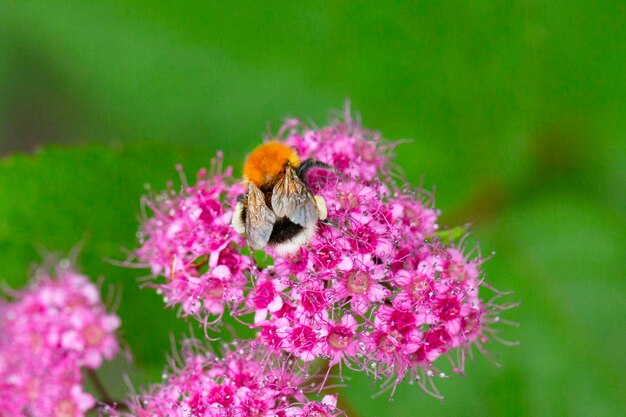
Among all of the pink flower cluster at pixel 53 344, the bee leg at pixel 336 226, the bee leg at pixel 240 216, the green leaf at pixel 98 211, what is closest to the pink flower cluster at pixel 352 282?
the bee leg at pixel 336 226

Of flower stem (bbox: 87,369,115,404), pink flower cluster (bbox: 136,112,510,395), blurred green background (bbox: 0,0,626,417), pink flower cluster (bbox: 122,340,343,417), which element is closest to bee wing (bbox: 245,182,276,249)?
pink flower cluster (bbox: 136,112,510,395)

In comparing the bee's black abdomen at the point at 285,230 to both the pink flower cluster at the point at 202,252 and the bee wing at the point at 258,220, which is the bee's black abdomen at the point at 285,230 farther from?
the pink flower cluster at the point at 202,252

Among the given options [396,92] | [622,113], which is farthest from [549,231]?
[396,92]

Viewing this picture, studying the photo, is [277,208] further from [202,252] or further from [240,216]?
[202,252]

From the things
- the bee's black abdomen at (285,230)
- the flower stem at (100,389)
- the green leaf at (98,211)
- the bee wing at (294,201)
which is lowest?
the flower stem at (100,389)

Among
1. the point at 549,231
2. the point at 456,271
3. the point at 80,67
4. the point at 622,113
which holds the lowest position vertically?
the point at 456,271

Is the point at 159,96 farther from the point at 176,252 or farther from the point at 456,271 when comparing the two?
the point at 456,271
